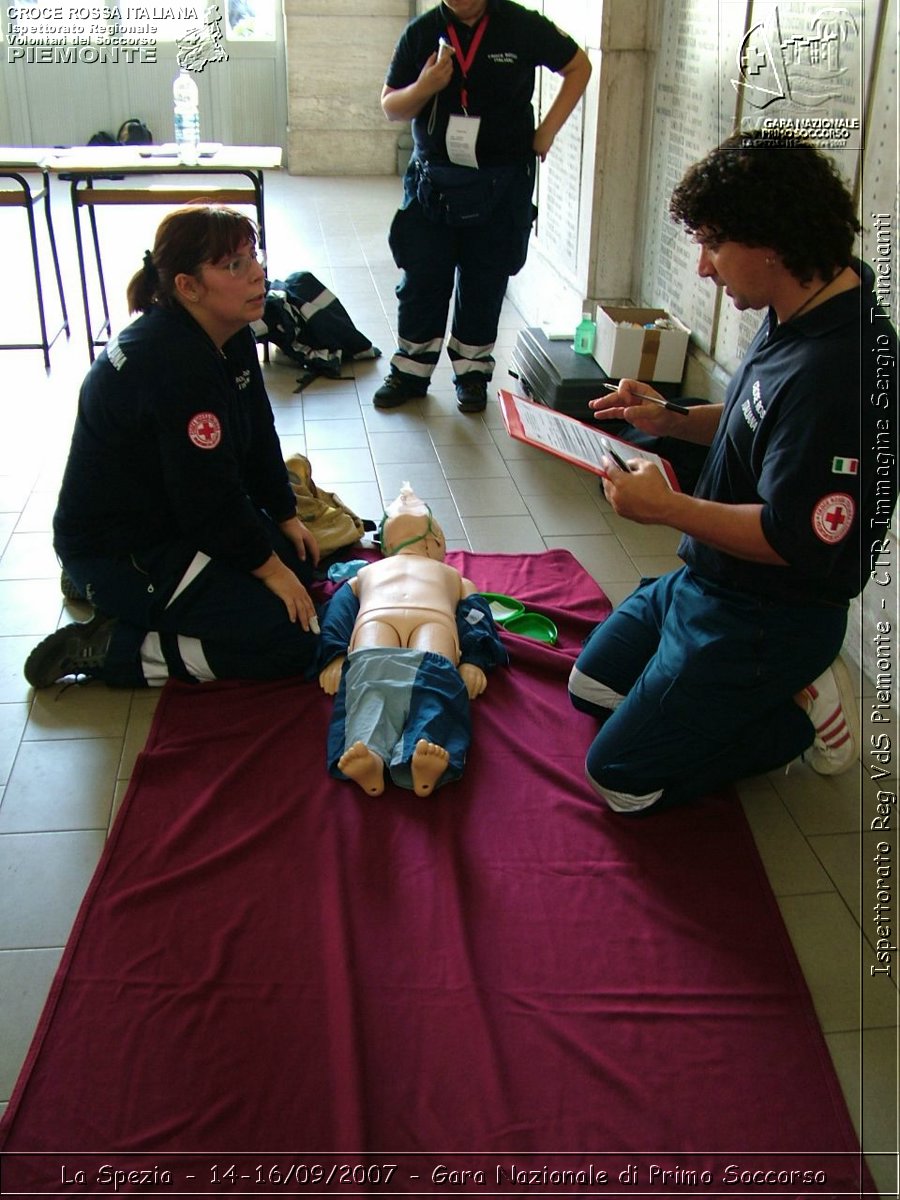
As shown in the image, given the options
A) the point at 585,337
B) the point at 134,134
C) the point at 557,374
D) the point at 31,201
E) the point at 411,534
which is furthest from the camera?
the point at 134,134

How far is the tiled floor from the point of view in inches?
85.0

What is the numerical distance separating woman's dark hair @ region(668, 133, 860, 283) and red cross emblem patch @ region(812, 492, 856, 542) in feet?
1.43

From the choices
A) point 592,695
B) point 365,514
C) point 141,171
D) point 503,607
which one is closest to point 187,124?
point 141,171

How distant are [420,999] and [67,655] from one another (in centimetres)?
143

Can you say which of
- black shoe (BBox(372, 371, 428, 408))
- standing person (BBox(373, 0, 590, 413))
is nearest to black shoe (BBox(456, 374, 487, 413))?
standing person (BBox(373, 0, 590, 413))

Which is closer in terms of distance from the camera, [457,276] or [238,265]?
[238,265]

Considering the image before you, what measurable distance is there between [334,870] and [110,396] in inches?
50.9

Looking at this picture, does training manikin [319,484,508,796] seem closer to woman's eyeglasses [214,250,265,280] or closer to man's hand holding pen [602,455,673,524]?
man's hand holding pen [602,455,673,524]

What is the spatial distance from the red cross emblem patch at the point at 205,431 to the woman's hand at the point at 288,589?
361mm

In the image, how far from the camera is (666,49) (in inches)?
178

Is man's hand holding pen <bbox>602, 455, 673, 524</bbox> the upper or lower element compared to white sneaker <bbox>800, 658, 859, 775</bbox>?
upper

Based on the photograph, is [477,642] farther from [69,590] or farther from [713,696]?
[69,590]

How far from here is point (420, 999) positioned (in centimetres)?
209

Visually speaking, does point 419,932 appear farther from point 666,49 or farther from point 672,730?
point 666,49
